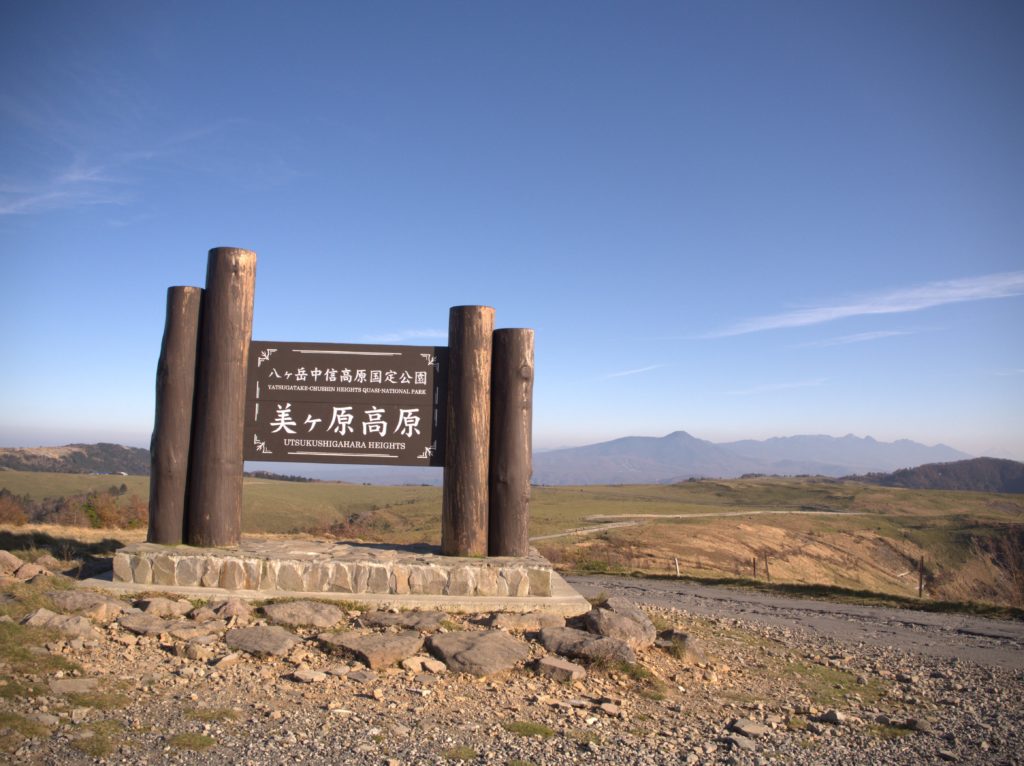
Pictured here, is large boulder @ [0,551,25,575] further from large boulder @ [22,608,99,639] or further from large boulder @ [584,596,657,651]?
large boulder @ [584,596,657,651]

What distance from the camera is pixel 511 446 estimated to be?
10375 mm

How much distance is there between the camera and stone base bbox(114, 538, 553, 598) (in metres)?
9.52

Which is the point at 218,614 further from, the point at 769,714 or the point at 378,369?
the point at 769,714

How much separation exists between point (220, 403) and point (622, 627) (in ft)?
19.8

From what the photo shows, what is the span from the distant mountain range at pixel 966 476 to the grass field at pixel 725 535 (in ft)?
202

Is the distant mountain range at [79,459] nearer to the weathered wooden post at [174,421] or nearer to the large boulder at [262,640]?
the weathered wooden post at [174,421]

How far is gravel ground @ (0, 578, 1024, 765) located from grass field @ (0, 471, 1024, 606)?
12965 mm

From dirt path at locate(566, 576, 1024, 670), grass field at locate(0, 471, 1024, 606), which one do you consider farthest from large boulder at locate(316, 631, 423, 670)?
grass field at locate(0, 471, 1024, 606)

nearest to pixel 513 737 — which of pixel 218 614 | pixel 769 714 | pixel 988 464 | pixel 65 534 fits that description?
pixel 769 714

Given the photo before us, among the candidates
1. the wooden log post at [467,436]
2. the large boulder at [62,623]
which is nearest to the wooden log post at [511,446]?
the wooden log post at [467,436]

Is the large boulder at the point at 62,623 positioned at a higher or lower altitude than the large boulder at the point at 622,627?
higher

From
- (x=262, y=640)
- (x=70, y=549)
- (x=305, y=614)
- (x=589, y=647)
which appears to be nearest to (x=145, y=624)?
(x=262, y=640)

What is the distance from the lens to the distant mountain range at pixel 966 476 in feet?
427

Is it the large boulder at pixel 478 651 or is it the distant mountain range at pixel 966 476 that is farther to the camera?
the distant mountain range at pixel 966 476
